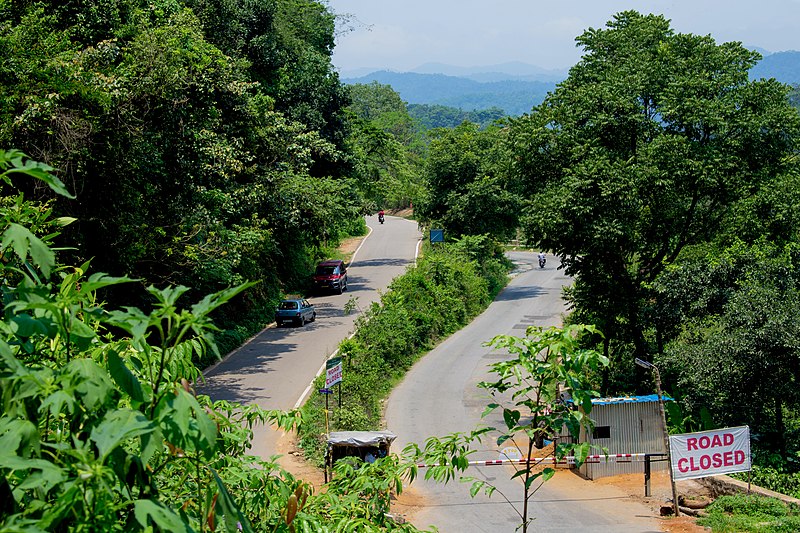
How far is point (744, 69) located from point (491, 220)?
64.0 feet

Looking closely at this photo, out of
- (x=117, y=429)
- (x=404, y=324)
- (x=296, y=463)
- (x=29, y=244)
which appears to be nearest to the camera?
(x=117, y=429)

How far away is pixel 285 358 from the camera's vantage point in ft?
84.8

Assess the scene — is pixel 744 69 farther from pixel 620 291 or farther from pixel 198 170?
pixel 198 170

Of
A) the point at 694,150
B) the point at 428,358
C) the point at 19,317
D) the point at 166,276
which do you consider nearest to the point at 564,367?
the point at 19,317

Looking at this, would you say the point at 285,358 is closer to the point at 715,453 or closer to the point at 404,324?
the point at 404,324

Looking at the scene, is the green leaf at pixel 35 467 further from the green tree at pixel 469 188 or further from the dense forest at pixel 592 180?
the green tree at pixel 469 188

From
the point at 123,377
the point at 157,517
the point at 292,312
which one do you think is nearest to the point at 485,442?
the point at 292,312

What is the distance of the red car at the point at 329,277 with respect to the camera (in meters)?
36.9

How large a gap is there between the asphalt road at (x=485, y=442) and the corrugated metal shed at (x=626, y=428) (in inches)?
41.3

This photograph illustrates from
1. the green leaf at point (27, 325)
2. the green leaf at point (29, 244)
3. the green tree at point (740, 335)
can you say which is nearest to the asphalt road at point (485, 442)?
the green tree at point (740, 335)

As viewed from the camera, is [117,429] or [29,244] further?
[29,244]

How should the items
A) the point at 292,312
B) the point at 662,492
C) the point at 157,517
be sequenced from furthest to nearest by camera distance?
the point at 292,312 < the point at 662,492 < the point at 157,517

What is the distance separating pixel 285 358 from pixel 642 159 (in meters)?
13.1

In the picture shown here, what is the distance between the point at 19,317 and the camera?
2.72 metres
